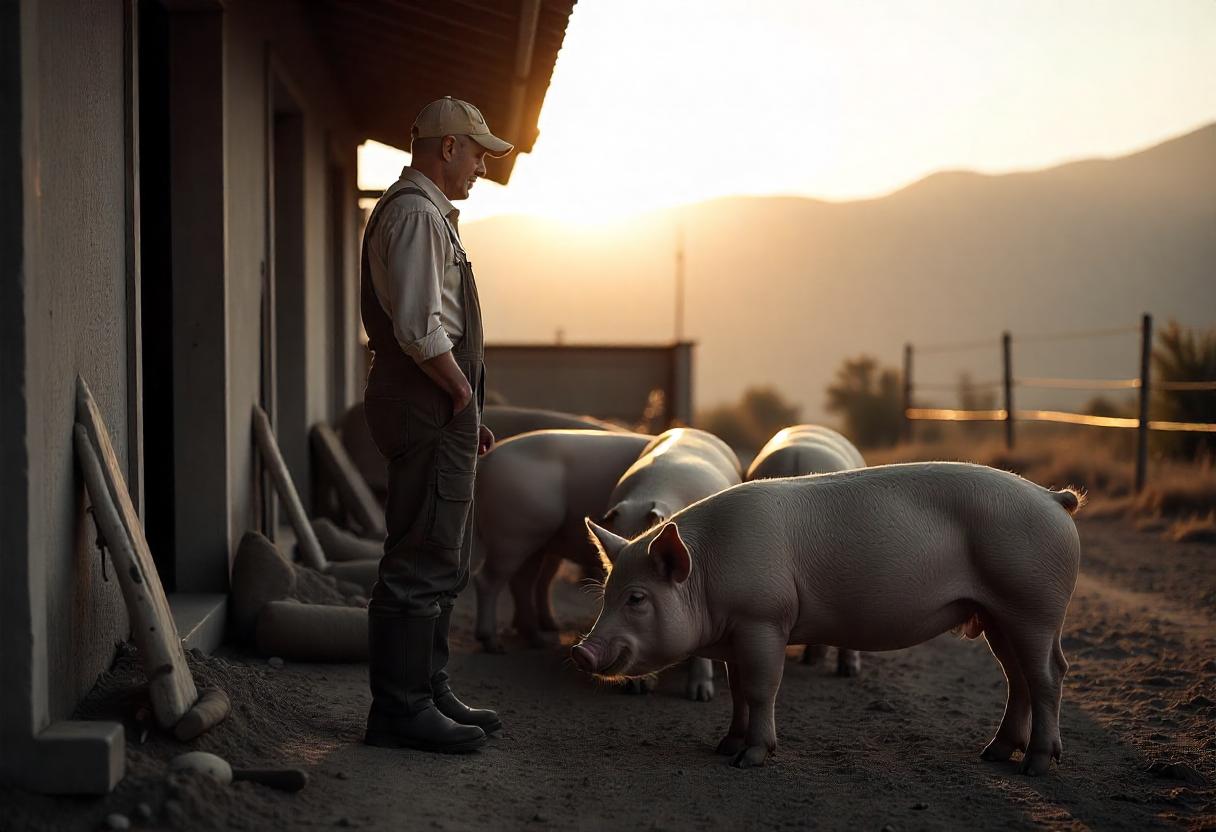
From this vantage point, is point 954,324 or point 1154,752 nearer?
point 1154,752

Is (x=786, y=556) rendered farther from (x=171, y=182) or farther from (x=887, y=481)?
(x=171, y=182)

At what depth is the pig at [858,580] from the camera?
400 centimetres

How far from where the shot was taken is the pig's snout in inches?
153

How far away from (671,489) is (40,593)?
2.68m

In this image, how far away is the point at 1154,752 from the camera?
4.43 meters

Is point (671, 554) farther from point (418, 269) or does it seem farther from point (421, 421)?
point (418, 269)

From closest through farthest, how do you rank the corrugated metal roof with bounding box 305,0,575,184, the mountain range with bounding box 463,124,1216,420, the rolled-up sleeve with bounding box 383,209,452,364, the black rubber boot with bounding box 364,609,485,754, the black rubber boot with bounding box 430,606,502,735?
the rolled-up sleeve with bounding box 383,209,452,364, the black rubber boot with bounding box 364,609,485,754, the black rubber boot with bounding box 430,606,502,735, the corrugated metal roof with bounding box 305,0,575,184, the mountain range with bounding box 463,124,1216,420

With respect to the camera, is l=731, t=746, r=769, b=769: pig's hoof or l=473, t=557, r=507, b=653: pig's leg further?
l=473, t=557, r=507, b=653: pig's leg

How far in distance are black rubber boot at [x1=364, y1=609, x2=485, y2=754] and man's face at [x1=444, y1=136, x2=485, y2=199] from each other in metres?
1.39

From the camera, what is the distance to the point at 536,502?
606 centimetres

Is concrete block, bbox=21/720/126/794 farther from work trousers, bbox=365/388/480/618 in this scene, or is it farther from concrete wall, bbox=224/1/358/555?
concrete wall, bbox=224/1/358/555

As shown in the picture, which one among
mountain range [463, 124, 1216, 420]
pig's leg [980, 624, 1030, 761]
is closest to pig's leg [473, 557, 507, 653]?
pig's leg [980, 624, 1030, 761]

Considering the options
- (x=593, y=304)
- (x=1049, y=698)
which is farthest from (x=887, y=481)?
(x=593, y=304)

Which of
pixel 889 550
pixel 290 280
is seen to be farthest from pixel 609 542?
pixel 290 280
